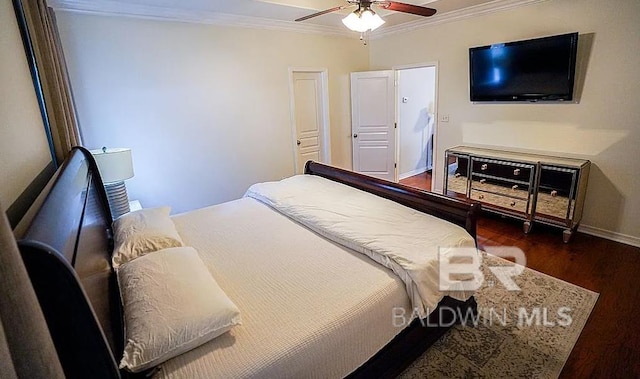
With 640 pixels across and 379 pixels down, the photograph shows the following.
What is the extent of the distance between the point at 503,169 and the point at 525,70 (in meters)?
1.16

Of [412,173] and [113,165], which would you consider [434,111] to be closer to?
[412,173]

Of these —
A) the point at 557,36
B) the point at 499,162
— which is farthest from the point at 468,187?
the point at 557,36

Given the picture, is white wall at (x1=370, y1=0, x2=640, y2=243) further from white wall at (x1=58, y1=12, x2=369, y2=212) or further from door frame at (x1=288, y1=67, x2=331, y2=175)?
white wall at (x1=58, y1=12, x2=369, y2=212)

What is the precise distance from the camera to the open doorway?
229 inches

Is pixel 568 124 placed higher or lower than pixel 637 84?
lower

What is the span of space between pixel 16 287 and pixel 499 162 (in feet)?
13.8

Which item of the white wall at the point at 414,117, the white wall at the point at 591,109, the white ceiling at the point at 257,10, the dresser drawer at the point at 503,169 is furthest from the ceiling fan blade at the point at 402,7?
the white wall at the point at 414,117

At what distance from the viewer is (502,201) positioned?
3832mm

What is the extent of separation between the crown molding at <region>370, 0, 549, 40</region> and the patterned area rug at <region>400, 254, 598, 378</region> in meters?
3.10

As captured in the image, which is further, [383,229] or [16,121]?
[383,229]

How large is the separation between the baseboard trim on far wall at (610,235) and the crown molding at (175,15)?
432 centimetres

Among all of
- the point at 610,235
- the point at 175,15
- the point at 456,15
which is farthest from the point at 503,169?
the point at 175,15

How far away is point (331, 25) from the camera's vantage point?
485 centimetres

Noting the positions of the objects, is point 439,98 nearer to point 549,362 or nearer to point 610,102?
point 610,102
